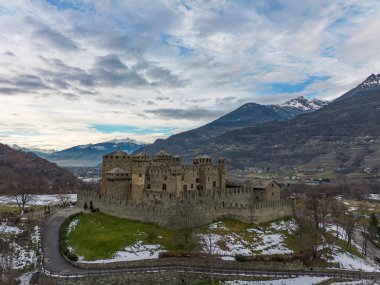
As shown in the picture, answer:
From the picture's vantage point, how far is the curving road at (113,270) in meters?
59.4

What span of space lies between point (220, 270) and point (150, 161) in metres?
38.8

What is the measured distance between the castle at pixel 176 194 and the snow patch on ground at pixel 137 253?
9.77 metres

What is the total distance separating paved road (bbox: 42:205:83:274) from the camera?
198ft

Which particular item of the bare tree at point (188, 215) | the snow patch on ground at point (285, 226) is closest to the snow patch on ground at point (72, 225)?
the bare tree at point (188, 215)

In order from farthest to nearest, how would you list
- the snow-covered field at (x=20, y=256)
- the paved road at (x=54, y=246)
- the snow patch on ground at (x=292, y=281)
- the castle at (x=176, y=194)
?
the castle at (x=176, y=194) → the snow patch on ground at (x=292, y=281) → the snow-covered field at (x=20, y=256) → the paved road at (x=54, y=246)

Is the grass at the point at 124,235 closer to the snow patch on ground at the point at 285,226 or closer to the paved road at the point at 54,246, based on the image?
the snow patch on ground at the point at 285,226

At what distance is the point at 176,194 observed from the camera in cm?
8694

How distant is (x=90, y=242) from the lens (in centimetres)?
6875

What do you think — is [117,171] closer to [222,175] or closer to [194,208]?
[194,208]

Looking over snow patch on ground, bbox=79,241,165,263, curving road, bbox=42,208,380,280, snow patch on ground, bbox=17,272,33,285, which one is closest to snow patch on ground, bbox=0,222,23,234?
curving road, bbox=42,208,380,280

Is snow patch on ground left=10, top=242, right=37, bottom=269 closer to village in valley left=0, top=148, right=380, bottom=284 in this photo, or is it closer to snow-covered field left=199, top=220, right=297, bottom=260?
village in valley left=0, top=148, right=380, bottom=284

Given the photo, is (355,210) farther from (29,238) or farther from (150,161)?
(29,238)

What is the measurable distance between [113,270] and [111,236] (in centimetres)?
1139

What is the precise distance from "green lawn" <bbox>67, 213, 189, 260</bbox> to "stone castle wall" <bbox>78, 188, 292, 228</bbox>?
2250 mm
